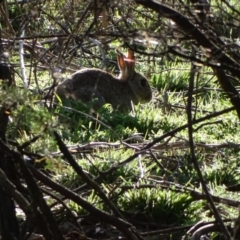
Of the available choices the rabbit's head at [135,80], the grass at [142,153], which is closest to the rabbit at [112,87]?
the rabbit's head at [135,80]

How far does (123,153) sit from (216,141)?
1.00 metres

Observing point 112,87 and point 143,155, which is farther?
point 112,87

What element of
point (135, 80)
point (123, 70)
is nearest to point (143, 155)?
point (123, 70)

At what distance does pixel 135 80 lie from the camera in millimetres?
9305

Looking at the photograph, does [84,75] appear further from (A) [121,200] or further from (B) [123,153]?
(A) [121,200]

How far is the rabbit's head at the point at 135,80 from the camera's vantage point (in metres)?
8.45

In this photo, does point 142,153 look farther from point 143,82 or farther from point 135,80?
point 135,80

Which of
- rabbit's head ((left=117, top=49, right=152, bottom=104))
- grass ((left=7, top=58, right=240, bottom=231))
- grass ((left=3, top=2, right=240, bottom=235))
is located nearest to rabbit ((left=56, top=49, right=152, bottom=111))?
rabbit's head ((left=117, top=49, right=152, bottom=104))

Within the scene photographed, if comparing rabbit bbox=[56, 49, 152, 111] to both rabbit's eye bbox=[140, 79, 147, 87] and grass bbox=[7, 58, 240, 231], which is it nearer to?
rabbit's eye bbox=[140, 79, 147, 87]

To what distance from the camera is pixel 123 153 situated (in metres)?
5.98

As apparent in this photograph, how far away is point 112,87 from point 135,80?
18.5 inches

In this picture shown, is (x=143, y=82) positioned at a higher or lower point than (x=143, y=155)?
higher

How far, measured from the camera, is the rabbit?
26.4 ft

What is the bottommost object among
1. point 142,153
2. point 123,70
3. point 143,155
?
point 143,155
